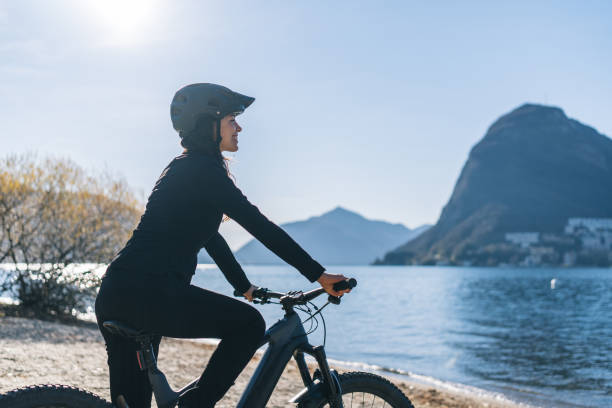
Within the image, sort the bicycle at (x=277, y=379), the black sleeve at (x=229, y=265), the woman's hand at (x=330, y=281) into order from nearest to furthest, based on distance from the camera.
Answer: the bicycle at (x=277, y=379) → the woman's hand at (x=330, y=281) → the black sleeve at (x=229, y=265)

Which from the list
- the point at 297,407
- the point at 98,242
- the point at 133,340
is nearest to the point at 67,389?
the point at 133,340

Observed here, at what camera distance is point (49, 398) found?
2408mm

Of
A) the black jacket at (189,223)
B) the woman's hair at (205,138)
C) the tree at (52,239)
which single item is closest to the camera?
the black jacket at (189,223)

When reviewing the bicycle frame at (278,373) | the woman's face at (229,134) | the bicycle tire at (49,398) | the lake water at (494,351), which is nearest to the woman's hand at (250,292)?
the bicycle frame at (278,373)

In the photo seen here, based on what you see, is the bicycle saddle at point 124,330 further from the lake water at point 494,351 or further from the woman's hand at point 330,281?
the lake water at point 494,351

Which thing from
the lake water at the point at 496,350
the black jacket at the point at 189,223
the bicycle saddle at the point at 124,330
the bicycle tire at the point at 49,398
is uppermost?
the black jacket at the point at 189,223

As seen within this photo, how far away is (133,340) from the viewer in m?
2.71

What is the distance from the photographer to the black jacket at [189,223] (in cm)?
256

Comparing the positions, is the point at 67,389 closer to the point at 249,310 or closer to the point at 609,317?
the point at 249,310

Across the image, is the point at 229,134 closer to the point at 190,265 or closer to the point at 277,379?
the point at 190,265

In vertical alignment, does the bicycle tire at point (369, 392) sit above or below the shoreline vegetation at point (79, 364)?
above

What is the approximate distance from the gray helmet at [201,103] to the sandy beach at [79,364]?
473 centimetres

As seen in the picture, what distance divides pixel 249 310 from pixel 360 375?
930 mm

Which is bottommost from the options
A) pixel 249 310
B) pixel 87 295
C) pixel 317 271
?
pixel 87 295
